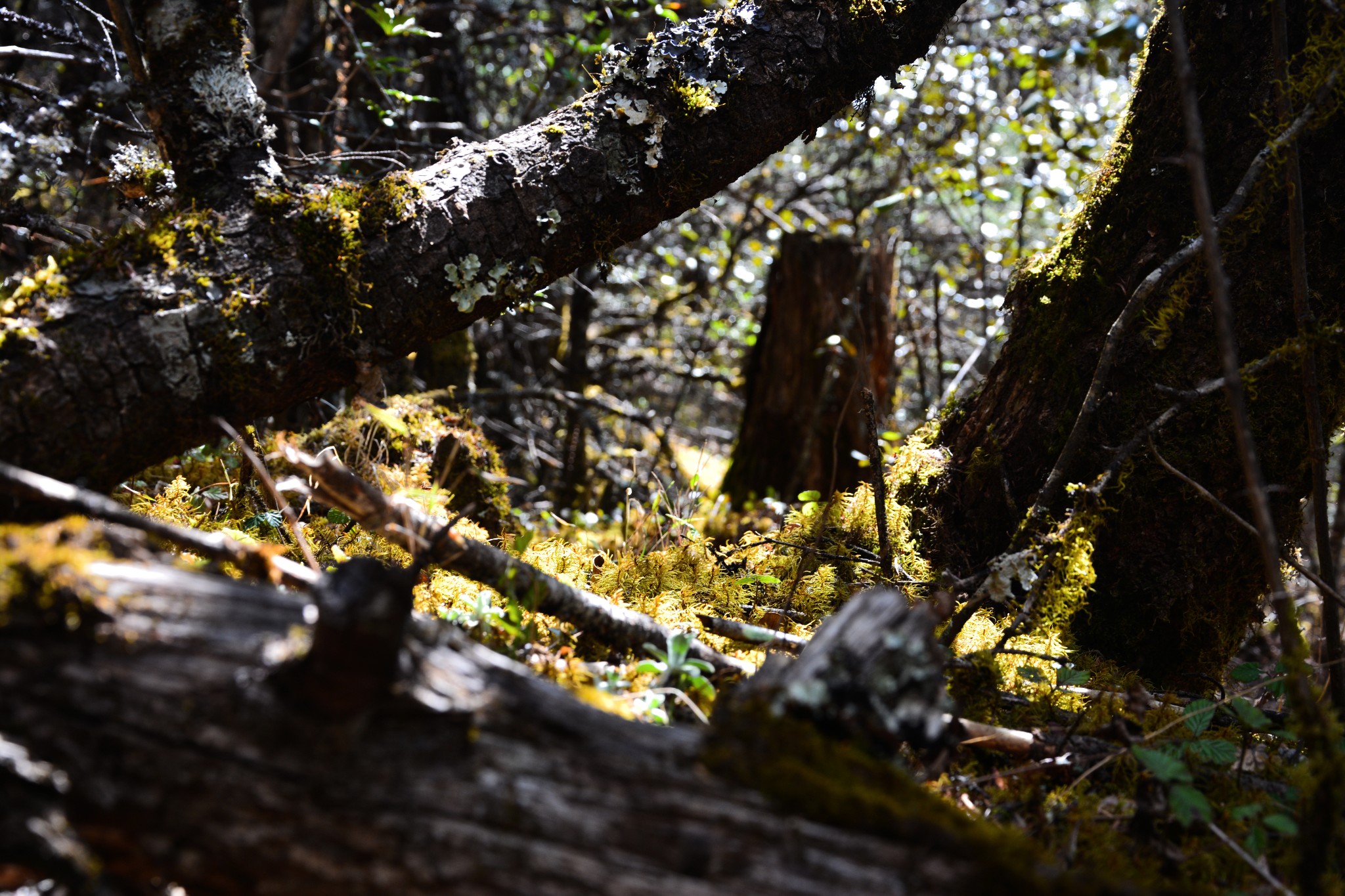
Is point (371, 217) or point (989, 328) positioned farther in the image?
point (989, 328)

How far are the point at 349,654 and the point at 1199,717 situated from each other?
201cm

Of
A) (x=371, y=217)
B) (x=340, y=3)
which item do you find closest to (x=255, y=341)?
(x=371, y=217)

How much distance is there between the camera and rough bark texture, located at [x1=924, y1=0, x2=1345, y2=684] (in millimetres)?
2441

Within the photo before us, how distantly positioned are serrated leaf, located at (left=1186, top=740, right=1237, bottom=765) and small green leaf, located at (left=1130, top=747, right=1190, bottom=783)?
9.8 inches

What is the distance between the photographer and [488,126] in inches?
275

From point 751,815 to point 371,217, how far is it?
1782 mm

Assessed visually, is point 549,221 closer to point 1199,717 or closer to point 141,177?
point 141,177

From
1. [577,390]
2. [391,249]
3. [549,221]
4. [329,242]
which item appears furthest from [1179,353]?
[577,390]

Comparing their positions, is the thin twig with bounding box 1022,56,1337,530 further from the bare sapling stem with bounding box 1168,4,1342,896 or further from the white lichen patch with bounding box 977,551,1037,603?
the bare sapling stem with bounding box 1168,4,1342,896

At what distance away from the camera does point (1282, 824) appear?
154 centimetres

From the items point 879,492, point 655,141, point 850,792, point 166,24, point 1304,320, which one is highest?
point 655,141

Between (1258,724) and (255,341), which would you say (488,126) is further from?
(1258,724)

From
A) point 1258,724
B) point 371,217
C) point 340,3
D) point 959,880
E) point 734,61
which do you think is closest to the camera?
point 959,880

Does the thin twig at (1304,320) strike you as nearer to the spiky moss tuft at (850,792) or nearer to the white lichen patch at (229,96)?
the spiky moss tuft at (850,792)
